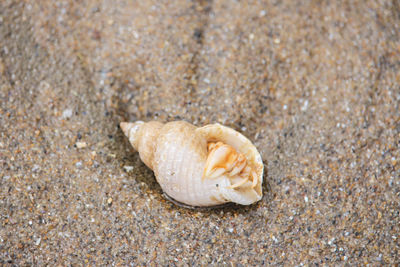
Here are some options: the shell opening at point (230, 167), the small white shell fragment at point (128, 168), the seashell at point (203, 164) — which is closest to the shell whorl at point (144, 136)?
the seashell at point (203, 164)

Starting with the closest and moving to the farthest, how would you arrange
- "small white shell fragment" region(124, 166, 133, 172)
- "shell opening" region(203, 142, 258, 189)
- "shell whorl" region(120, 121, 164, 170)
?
"shell opening" region(203, 142, 258, 189)
"shell whorl" region(120, 121, 164, 170)
"small white shell fragment" region(124, 166, 133, 172)

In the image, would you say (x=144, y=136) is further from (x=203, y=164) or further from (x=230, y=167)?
(x=230, y=167)

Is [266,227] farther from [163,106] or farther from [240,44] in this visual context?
[240,44]

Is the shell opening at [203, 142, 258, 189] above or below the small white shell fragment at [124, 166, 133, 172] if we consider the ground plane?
above

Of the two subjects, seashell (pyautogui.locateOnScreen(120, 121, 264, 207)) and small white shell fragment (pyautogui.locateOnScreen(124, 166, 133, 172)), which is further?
small white shell fragment (pyautogui.locateOnScreen(124, 166, 133, 172))

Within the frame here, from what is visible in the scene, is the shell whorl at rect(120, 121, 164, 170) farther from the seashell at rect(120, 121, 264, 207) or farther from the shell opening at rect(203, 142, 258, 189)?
the shell opening at rect(203, 142, 258, 189)

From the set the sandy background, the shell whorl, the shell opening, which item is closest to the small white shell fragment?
the sandy background

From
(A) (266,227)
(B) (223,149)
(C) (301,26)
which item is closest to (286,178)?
(A) (266,227)

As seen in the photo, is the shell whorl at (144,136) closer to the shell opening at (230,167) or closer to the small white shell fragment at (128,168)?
the small white shell fragment at (128,168)
